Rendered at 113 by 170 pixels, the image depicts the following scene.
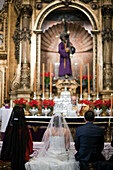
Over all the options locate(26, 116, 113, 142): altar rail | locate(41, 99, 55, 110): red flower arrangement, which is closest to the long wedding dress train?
locate(26, 116, 113, 142): altar rail

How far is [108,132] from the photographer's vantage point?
803cm

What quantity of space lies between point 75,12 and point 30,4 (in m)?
2.15

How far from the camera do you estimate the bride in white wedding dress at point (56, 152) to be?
4.90 m

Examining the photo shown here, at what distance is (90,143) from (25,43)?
24.7 feet

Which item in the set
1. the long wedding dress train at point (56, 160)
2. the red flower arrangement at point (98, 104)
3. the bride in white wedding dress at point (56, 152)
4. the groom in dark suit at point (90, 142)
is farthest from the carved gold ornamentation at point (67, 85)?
the groom in dark suit at point (90, 142)

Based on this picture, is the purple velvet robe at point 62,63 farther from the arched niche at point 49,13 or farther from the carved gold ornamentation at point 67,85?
the arched niche at point 49,13

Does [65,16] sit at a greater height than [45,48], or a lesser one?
greater

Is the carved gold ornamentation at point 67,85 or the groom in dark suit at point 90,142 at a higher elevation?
the carved gold ornamentation at point 67,85

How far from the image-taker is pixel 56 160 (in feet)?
16.4

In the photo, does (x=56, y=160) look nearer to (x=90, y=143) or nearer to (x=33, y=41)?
(x=90, y=143)

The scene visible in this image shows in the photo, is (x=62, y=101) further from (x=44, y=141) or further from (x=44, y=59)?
(x=44, y=141)

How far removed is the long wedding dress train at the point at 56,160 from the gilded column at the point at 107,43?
6.56 metres

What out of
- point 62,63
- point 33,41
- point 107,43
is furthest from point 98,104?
point 33,41

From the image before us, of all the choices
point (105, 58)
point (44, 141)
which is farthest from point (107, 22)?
point (44, 141)
